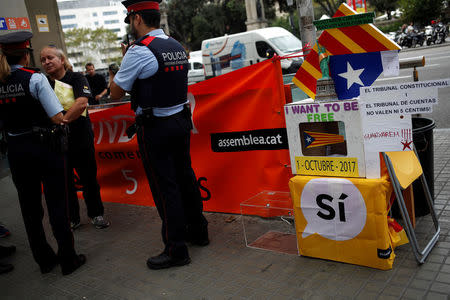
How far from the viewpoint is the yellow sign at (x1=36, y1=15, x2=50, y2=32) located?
10422 mm

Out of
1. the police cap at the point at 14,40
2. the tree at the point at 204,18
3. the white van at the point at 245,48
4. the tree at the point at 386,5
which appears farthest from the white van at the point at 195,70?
the tree at the point at 386,5

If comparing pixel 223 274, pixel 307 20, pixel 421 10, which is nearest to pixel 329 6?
pixel 421 10

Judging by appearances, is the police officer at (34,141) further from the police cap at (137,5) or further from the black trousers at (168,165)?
the police cap at (137,5)

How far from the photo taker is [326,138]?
3418mm

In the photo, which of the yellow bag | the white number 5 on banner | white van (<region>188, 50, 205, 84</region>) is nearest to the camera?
the yellow bag

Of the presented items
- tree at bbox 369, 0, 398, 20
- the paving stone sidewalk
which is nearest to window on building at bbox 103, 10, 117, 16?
tree at bbox 369, 0, 398, 20

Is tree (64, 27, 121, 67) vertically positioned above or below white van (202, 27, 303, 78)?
above

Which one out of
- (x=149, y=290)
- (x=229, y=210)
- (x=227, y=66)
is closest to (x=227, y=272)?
(x=149, y=290)

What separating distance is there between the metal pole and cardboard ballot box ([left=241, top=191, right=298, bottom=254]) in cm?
315

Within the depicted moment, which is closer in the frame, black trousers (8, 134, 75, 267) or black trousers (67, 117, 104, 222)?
black trousers (8, 134, 75, 267)

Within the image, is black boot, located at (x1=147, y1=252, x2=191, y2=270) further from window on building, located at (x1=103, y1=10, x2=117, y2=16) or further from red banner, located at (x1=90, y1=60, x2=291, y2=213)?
window on building, located at (x1=103, y1=10, x2=117, y2=16)

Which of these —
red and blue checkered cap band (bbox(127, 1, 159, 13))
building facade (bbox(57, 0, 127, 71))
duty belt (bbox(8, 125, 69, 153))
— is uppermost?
building facade (bbox(57, 0, 127, 71))

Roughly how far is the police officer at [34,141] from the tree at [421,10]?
31865 millimetres

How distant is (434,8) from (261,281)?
32149 mm
